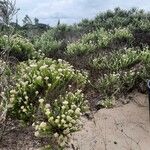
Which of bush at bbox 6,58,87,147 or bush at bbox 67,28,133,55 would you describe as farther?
bush at bbox 67,28,133,55

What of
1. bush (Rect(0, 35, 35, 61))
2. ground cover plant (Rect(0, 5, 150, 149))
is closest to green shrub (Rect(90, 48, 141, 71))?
ground cover plant (Rect(0, 5, 150, 149))

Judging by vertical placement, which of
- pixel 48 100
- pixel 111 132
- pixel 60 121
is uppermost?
pixel 48 100

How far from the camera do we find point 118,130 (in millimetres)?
8969

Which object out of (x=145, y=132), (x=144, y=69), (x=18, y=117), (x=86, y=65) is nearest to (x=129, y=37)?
(x=86, y=65)

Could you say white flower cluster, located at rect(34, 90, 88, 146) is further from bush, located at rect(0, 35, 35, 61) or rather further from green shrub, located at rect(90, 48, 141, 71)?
bush, located at rect(0, 35, 35, 61)

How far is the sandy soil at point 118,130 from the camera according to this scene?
8.34 meters

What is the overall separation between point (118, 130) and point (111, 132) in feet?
0.55

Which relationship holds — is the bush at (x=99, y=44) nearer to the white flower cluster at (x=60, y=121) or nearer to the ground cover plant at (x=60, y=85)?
the ground cover plant at (x=60, y=85)

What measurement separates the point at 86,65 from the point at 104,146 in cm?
448

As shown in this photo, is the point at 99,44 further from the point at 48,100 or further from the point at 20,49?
the point at 48,100

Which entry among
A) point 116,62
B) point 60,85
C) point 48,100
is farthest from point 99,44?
point 48,100

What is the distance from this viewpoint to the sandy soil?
→ 27.4 feet

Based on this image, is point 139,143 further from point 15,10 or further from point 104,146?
point 15,10

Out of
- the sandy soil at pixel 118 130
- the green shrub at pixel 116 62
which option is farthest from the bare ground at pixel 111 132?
the green shrub at pixel 116 62
